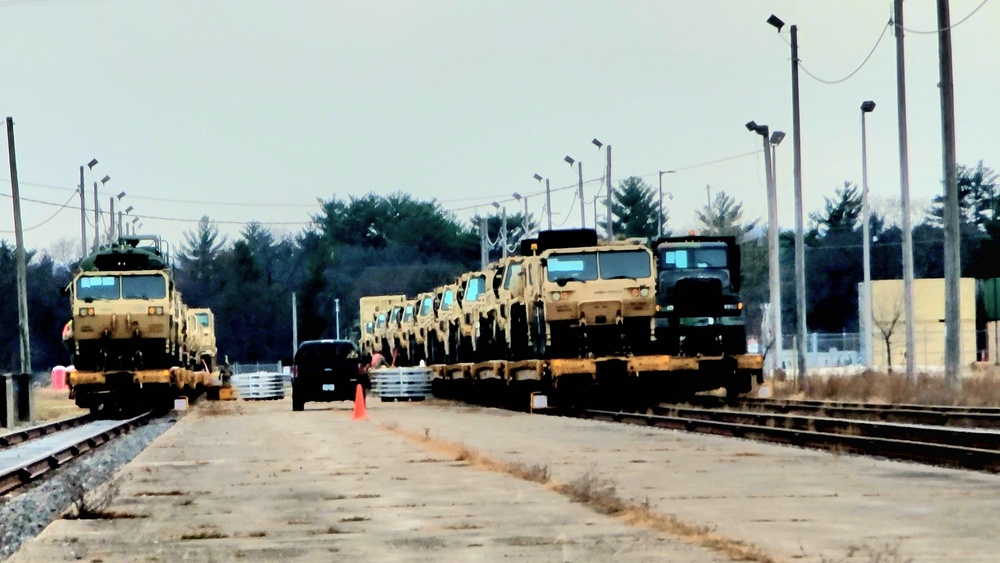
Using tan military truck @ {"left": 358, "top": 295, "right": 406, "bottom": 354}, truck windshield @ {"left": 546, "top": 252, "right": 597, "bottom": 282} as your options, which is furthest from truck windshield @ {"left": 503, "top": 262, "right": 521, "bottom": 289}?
tan military truck @ {"left": 358, "top": 295, "right": 406, "bottom": 354}

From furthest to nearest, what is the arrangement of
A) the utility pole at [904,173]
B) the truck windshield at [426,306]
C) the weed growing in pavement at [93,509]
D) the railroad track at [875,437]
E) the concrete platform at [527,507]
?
the truck windshield at [426,306] < the utility pole at [904,173] < the railroad track at [875,437] < the weed growing in pavement at [93,509] < the concrete platform at [527,507]

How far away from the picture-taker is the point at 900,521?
13195mm

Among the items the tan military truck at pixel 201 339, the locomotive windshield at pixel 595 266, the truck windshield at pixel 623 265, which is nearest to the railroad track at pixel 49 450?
the locomotive windshield at pixel 595 266

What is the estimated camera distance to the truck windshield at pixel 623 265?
36562 millimetres

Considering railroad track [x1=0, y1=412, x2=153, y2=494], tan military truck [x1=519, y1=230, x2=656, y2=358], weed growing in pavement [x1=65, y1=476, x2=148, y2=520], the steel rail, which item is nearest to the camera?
weed growing in pavement [x1=65, y1=476, x2=148, y2=520]

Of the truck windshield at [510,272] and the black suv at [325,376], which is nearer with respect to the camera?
the truck windshield at [510,272]

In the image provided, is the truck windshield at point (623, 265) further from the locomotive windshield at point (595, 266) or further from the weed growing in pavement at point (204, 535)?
the weed growing in pavement at point (204, 535)

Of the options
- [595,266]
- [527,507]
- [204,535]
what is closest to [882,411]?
[595,266]

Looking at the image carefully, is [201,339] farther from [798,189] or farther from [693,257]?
[693,257]

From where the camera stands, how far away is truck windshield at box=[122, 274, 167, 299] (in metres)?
44.1

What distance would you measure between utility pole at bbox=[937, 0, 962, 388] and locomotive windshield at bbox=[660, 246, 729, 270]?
15.7 ft

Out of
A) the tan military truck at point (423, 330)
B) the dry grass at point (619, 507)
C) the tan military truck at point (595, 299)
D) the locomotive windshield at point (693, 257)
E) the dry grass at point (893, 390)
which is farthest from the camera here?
the tan military truck at point (423, 330)

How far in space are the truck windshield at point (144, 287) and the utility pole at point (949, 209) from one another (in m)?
19.4

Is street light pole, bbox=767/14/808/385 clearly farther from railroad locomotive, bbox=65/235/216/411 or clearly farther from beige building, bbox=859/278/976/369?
beige building, bbox=859/278/976/369
